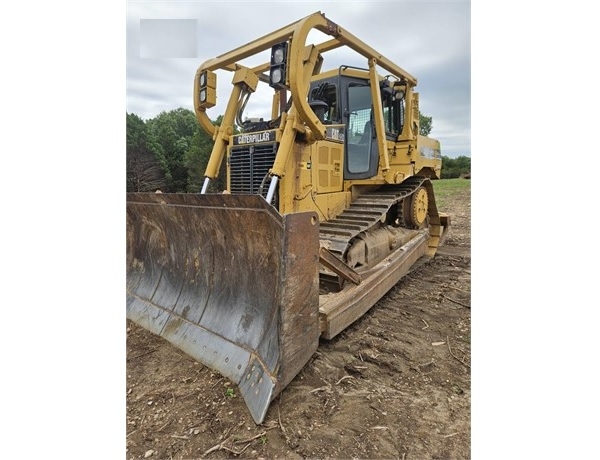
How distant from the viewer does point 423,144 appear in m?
4.74

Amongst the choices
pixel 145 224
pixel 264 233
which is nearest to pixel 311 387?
pixel 264 233

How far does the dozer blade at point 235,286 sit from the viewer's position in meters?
1.92

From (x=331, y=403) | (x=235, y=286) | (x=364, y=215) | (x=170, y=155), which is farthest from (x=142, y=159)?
(x=364, y=215)

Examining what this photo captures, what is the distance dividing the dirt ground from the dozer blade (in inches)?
4.0

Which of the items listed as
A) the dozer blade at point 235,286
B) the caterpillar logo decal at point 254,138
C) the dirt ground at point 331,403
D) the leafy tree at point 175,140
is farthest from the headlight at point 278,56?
the dirt ground at point 331,403

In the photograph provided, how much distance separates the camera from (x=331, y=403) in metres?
1.91

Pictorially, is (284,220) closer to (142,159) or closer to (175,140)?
(142,159)

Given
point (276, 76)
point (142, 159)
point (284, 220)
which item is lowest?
point (284, 220)

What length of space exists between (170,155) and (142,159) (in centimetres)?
45

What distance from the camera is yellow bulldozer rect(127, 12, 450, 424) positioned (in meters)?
2.02

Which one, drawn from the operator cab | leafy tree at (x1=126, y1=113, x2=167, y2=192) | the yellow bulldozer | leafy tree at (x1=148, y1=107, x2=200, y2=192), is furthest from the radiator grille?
the operator cab

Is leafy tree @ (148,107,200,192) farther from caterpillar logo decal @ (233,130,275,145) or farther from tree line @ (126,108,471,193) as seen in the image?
caterpillar logo decal @ (233,130,275,145)

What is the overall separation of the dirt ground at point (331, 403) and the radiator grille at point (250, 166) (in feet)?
5.12
